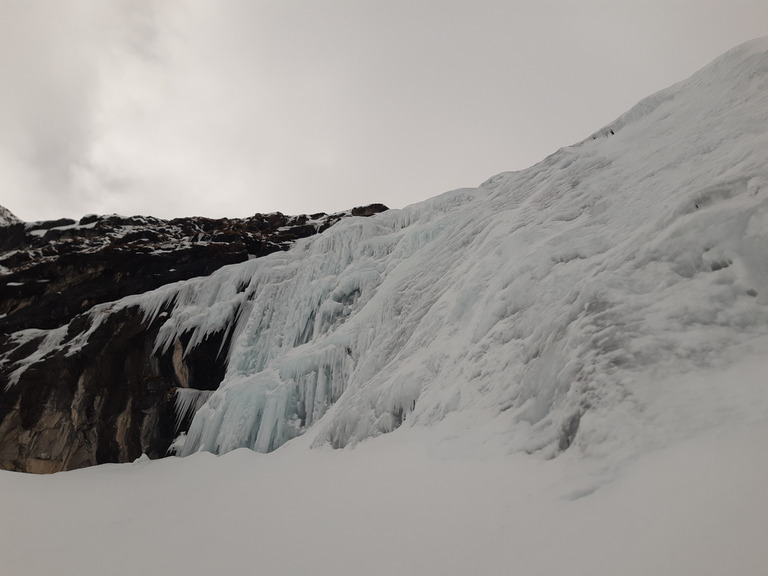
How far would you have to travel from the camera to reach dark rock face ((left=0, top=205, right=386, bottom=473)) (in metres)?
17.8

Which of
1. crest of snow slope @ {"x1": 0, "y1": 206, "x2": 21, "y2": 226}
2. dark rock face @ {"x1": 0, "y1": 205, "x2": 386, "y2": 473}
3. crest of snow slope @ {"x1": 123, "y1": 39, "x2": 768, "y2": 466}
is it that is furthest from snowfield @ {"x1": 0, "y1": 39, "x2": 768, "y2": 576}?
crest of snow slope @ {"x1": 0, "y1": 206, "x2": 21, "y2": 226}

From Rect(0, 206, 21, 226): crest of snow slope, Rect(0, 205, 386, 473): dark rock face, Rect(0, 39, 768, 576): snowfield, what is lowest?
Rect(0, 39, 768, 576): snowfield

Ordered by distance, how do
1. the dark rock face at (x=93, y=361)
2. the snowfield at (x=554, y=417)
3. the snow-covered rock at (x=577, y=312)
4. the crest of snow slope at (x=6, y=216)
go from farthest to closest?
the crest of snow slope at (x=6, y=216), the dark rock face at (x=93, y=361), the snow-covered rock at (x=577, y=312), the snowfield at (x=554, y=417)

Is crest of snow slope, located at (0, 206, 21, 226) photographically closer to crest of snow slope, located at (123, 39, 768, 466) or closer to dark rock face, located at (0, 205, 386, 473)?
dark rock face, located at (0, 205, 386, 473)

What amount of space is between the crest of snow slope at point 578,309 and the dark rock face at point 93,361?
4.87m

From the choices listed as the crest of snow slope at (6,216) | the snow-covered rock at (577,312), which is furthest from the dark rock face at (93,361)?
the crest of snow slope at (6,216)

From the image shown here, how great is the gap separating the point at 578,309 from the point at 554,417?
1385mm

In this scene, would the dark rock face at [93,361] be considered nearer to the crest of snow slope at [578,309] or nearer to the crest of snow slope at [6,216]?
the crest of snow slope at [578,309]

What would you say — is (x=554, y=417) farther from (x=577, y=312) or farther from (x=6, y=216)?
(x=6, y=216)

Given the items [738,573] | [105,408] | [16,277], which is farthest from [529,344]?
[16,277]

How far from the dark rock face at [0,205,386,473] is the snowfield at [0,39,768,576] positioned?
7.14 meters

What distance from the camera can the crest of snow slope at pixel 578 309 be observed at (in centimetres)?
385

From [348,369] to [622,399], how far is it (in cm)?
875

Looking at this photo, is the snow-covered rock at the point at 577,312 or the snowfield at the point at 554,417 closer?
the snowfield at the point at 554,417
